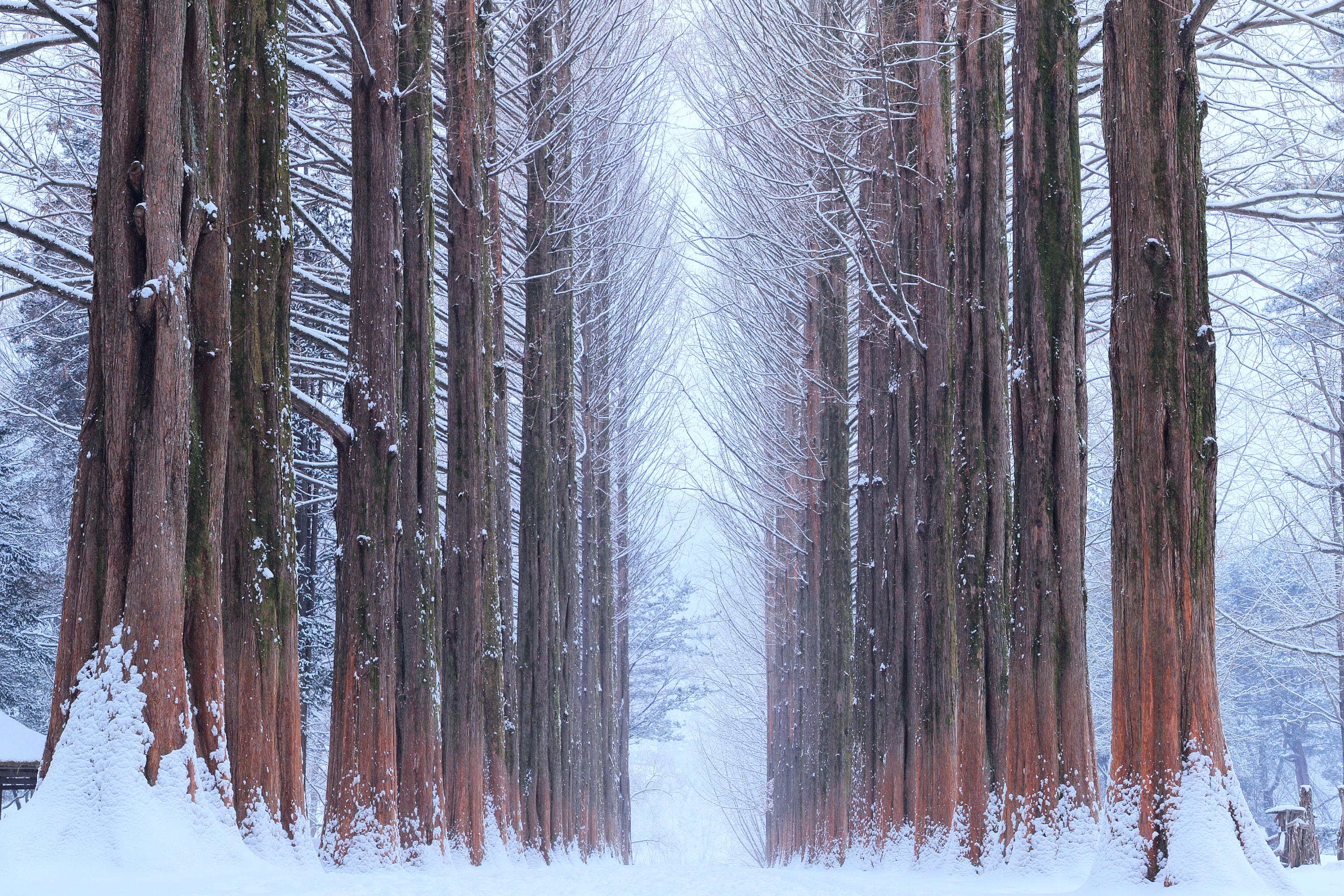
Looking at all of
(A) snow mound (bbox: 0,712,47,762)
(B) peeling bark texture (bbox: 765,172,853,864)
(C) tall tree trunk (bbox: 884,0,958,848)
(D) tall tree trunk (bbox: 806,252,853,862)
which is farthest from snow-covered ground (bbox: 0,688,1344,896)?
(A) snow mound (bbox: 0,712,47,762)

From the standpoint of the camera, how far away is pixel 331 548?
19234 mm

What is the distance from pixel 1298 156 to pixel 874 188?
433cm

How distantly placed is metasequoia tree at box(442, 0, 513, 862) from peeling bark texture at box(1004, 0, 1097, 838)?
451 centimetres

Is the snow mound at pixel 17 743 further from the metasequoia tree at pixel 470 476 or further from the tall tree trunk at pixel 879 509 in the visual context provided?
the tall tree trunk at pixel 879 509

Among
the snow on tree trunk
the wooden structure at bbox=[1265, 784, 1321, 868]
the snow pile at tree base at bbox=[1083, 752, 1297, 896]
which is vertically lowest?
the wooden structure at bbox=[1265, 784, 1321, 868]

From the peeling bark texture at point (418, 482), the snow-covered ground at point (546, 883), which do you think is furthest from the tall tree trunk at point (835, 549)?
the peeling bark texture at point (418, 482)

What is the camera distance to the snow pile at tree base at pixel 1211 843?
4.48 meters

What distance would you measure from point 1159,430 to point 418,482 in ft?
17.0

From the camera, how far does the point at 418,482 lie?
8.24 m

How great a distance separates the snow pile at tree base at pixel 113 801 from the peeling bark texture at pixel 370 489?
108 inches

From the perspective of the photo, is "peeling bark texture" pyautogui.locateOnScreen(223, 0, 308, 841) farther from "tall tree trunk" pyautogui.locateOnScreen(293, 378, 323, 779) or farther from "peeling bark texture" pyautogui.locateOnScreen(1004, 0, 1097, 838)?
"tall tree trunk" pyautogui.locateOnScreen(293, 378, 323, 779)

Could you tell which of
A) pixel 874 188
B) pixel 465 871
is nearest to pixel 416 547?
pixel 465 871

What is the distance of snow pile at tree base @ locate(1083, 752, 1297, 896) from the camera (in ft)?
14.7

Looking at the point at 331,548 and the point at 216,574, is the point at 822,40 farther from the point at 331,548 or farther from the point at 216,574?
the point at 331,548
